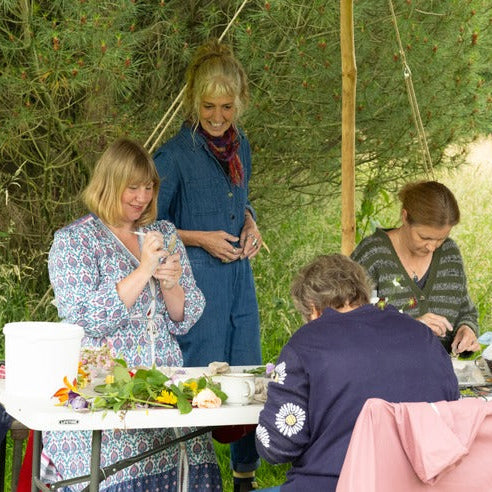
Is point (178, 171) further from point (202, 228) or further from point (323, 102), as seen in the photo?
point (323, 102)

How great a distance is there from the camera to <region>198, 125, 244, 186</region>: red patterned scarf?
4.17 metres

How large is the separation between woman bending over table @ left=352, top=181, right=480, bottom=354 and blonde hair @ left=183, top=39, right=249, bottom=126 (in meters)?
0.73

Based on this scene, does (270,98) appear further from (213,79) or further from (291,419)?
(291,419)

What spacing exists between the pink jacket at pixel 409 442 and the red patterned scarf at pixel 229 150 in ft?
6.33

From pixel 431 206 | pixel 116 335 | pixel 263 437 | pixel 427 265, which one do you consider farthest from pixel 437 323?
pixel 263 437

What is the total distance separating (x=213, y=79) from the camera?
400 centimetres

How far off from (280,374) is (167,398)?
0.42 m

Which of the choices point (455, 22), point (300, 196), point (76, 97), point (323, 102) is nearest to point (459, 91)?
point (455, 22)

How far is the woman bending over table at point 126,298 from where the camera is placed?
334cm

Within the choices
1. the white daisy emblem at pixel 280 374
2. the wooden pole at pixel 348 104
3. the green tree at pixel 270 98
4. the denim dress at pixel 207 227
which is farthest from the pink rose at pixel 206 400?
the green tree at pixel 270 98

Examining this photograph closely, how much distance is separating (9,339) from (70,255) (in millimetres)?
487

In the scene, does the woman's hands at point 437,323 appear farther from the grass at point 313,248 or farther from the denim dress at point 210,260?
the grass at point 313,248

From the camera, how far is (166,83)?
5832 mm

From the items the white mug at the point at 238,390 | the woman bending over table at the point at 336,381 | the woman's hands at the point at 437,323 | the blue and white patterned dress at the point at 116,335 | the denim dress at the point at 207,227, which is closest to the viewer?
the woman bending over table at the point at 336,381
